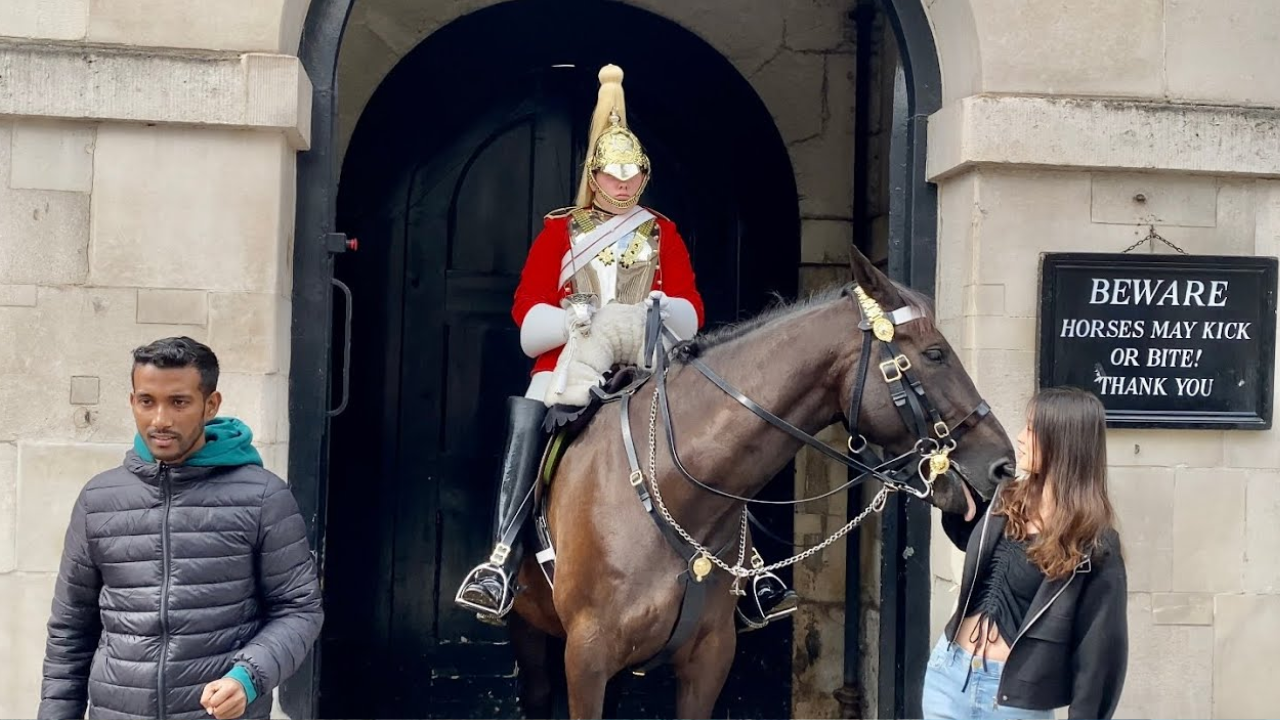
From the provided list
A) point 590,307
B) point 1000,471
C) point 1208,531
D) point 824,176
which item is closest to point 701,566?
point 1000,471

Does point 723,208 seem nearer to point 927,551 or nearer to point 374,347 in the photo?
point 374,347

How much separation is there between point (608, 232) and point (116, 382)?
5.58ft

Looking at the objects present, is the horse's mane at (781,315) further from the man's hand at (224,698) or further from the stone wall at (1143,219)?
the man's hand at (224,698)

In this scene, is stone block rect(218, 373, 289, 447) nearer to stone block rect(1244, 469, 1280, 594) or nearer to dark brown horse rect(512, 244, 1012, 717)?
dark brown horse rect(512, 244, 1012, 717)

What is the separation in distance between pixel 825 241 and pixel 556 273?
7.55 ft

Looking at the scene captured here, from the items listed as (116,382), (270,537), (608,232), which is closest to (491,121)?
(608,232)

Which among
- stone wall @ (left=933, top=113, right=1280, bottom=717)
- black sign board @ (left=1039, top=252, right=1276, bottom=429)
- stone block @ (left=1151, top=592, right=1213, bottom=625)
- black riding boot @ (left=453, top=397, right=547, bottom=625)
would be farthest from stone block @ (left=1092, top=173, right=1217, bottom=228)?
black riding boot @ (left=453, top=397, right=547, bottom=625)

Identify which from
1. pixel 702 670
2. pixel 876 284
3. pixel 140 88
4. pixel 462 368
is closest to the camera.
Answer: pixel 876 284

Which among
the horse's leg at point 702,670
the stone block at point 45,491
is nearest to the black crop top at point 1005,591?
the horse's leg at point 702,670

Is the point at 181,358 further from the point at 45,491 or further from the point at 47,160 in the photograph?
the point at 47,160

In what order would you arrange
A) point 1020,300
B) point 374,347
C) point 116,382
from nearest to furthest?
point 116,382 < point 1020,300 < point 374,347

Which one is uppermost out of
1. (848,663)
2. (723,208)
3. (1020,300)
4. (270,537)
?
(723,208)

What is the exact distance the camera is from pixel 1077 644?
3070 millimetres

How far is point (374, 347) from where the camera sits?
21.5ft
